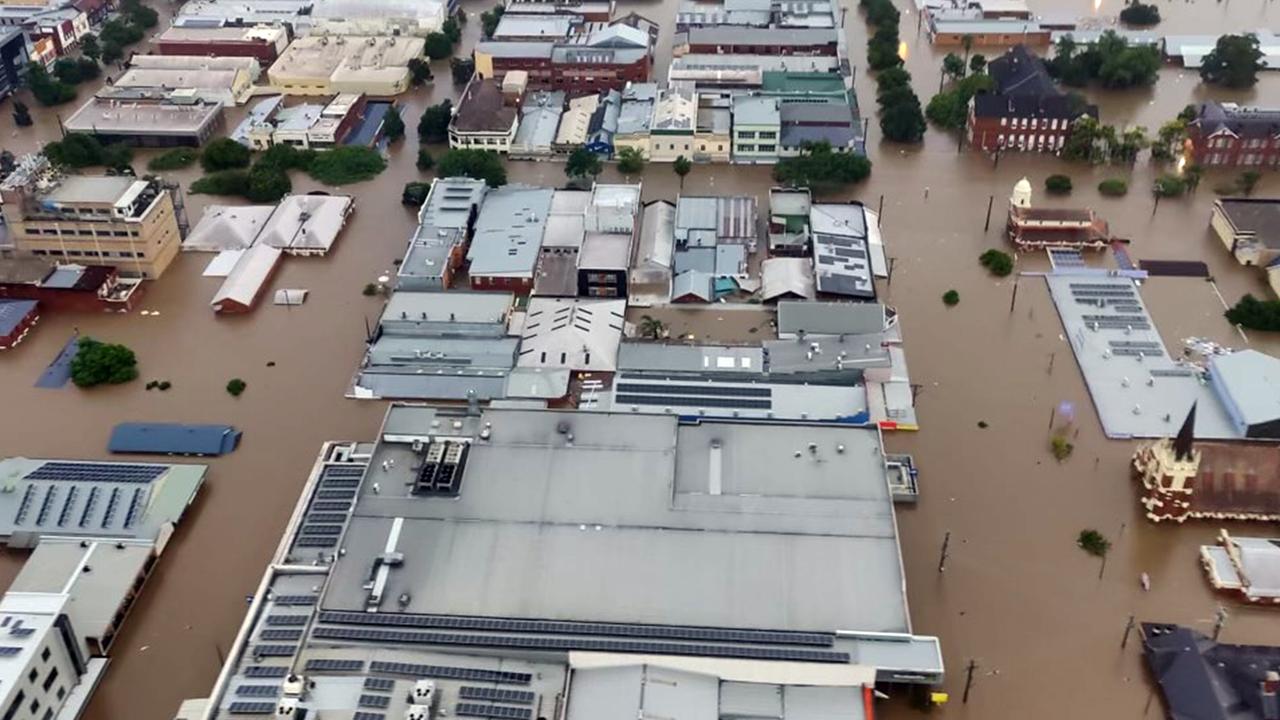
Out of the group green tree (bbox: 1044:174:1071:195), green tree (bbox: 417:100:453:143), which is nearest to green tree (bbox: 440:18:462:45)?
green tree (bbox: 417:100:453:143)

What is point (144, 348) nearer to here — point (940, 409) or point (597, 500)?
point (597, 500)

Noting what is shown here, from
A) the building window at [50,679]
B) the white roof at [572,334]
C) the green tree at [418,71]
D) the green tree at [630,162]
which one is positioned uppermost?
the green tree at [418,71]

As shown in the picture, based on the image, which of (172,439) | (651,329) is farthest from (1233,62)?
(172,439)

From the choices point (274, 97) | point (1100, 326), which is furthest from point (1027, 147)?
point (274, 97)

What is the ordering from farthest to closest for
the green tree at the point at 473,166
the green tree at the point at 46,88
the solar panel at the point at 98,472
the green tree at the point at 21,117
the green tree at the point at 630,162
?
the green tree at the point at 46,88 < the green tree at the point at 21,117 < the green tree at the point at 630,162 < the green tree at the point at 473,166 < the solar panel at the point at 98,472

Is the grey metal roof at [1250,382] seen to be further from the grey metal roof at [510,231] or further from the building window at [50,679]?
the building window at [50,679]

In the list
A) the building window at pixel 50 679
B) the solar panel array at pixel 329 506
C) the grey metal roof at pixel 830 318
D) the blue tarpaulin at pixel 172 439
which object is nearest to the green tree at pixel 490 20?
the grey metal roof at pixel 830 318

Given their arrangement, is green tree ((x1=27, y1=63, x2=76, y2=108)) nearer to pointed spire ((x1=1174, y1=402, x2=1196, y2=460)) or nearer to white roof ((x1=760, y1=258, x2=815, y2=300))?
white roof ((x1=760, y1=258, x2=815, y2=300))

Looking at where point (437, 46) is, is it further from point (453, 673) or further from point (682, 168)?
point (453, 673)
